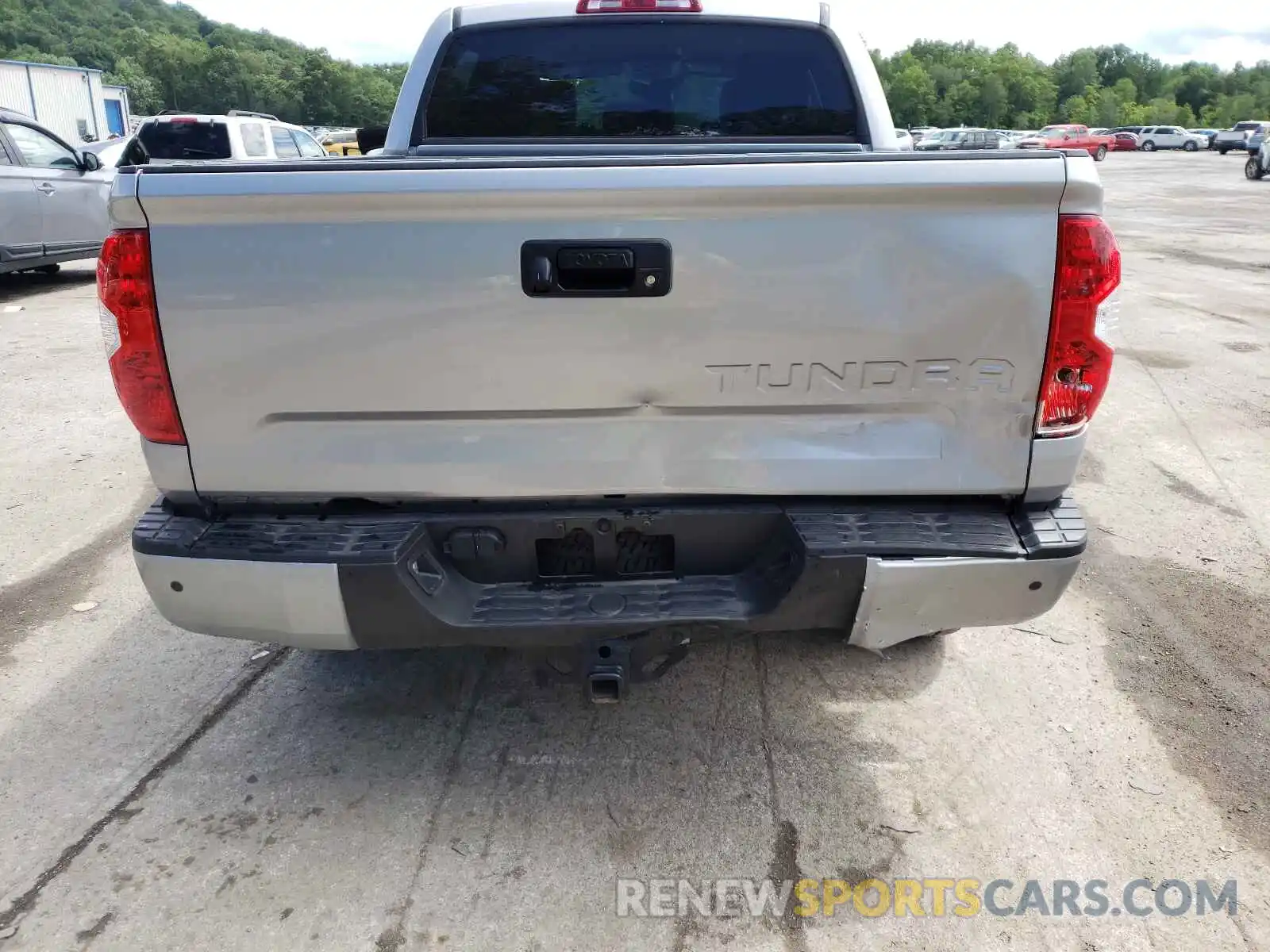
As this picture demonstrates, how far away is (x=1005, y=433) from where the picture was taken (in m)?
2.23

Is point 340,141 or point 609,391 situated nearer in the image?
point 609,391

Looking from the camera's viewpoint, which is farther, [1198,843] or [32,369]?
[32,369]

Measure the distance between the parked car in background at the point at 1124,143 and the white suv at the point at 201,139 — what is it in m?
66.2

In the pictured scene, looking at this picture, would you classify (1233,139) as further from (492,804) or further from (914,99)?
(492,804)

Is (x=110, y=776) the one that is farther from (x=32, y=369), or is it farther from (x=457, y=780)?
(x=32, y=369)

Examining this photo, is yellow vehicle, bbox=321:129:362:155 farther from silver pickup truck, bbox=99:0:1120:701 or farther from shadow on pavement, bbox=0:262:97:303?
silver pickup truck, bbox=99:0:1120:701

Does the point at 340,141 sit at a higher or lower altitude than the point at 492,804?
higher

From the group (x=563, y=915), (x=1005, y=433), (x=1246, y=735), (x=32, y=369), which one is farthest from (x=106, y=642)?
(x=32, y=369)

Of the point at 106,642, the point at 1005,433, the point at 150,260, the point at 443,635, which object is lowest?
the point at 106,642

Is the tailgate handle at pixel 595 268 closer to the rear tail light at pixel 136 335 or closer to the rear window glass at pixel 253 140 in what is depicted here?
the rear tail light at pixel 136 335

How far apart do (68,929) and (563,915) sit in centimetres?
121

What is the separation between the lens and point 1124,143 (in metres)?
65.3

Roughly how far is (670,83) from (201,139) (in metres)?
11.3

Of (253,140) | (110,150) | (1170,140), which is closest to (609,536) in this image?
(253,140)
